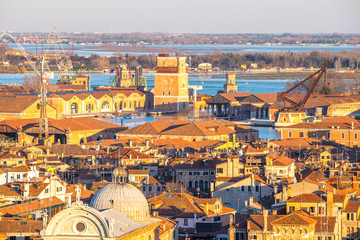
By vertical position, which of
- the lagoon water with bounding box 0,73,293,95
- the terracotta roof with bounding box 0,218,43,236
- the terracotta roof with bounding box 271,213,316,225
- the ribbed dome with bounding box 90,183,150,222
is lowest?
the lagoon water with bounding box 0,73,293,95

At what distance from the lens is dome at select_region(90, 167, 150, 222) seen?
15.6 meters

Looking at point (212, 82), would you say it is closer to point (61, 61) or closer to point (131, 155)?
point (61, 61)

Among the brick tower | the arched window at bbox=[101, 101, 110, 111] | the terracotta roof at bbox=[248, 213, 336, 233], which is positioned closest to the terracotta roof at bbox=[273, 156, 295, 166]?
the terracotta roof at bbox=[248, 213, 336, 233]

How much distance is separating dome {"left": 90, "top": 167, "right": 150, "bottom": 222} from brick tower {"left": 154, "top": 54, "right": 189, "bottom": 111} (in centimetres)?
5628

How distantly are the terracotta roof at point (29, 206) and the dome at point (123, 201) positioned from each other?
3.83 metres

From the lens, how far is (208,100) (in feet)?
232

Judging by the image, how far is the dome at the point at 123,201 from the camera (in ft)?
51.0

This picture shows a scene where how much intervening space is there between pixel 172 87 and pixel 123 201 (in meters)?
57.3

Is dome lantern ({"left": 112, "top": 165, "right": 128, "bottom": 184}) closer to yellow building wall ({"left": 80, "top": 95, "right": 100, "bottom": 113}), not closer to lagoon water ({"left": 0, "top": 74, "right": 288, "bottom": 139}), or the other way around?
lagoon water ({"left": 0, "top": 74, "right": 288, "bottom": 139})

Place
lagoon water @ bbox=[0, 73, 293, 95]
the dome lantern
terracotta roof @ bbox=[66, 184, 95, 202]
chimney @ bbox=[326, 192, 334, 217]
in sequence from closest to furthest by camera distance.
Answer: the dome lantern, chimney @ bbox=[326, 192, 334, 217], terracotta roof @ bbox=[66, 184, 95, 202], lagoon water @ bbox=[0, 73, 293, 95]

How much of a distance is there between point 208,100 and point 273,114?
302 inches

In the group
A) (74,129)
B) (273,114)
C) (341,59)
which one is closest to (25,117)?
(74,129)

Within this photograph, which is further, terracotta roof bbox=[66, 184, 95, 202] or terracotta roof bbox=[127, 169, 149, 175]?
terracotta roof bbox=[127, 169, 149, 175]

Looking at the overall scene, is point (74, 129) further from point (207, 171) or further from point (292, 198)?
point (292, 198)
